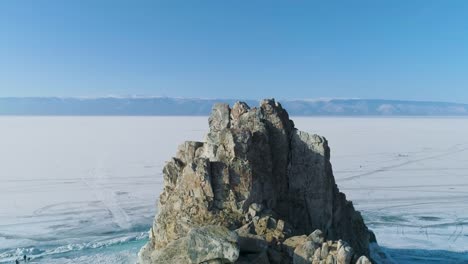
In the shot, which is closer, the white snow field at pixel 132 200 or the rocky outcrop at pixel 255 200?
the rocky outcrop at pixel 255 200

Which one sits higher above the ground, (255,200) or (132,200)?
(255,200)

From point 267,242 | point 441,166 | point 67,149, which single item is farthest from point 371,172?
point 67,149

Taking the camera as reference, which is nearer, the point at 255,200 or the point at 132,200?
the point at 255,200

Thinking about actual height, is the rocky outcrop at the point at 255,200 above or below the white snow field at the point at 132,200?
above

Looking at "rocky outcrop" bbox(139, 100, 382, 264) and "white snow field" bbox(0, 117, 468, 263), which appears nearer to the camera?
"rocky outcrop" bbox(139, 100, 382, 264)

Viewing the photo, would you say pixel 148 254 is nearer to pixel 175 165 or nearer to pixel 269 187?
pixel 175 165
